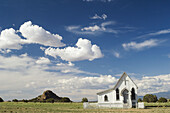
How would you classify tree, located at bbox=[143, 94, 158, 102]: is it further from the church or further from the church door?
the church door

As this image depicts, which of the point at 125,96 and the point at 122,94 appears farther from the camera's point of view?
the point at 125,96

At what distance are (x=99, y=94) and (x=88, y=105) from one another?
5525 millimetres

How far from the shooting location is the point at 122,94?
4716 cm

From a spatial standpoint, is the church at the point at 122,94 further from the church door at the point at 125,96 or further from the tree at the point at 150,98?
the tree at the point at 150,98

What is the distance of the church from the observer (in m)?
47.0

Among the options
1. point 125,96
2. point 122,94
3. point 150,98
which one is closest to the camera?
point 122,94

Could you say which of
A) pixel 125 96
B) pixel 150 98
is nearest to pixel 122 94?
pixel 125 96

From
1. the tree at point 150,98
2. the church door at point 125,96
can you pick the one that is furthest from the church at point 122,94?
the tree at point 150,98

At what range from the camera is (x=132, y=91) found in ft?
158

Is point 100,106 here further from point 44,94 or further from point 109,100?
point 44,94

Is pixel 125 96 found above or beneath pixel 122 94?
beneath

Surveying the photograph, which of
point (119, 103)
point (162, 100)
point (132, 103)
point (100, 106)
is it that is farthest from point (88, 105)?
point (162, 100)

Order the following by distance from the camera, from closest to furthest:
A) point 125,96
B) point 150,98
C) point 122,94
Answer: point 122,94 → point 125,96 → point 150,98

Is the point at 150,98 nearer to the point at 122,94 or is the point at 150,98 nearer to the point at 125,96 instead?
the point at 125,96
